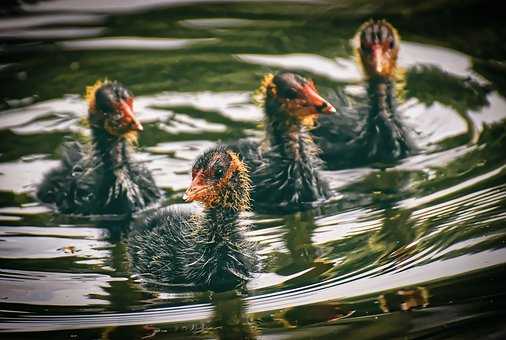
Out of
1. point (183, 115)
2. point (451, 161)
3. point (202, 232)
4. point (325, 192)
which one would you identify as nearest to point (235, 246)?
point (202, 232)

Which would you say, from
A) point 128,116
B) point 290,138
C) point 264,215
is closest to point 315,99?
point 290,138

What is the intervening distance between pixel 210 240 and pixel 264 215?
104 centimetres

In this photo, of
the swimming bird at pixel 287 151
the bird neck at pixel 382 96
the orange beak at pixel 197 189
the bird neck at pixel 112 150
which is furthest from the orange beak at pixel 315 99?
the orange beak at pixel 197 189

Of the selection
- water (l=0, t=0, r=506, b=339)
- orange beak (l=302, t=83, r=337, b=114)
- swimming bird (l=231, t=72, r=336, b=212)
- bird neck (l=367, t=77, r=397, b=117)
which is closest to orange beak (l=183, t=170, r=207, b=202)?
water (l=0, t=0, r=506, b=339)

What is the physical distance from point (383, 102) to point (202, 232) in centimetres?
244

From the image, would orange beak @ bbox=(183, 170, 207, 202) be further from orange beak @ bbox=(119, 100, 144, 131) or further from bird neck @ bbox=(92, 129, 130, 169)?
bird neck @ bbox=(92, 129, 130, 169)

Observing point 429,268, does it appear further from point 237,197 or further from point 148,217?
point 148,217

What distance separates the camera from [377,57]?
8.04 m

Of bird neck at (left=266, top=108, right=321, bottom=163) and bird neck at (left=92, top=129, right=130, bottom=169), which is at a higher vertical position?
bird neck at (left=92, top=129, right=130, bottom=169)

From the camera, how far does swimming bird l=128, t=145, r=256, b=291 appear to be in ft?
19.7

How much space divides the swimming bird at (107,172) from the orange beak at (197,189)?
137 centimetres

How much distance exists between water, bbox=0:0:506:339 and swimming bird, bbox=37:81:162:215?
169 millimetres

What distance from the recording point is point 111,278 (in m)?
6.21

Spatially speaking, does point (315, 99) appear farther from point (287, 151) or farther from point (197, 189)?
point (197, 189)
